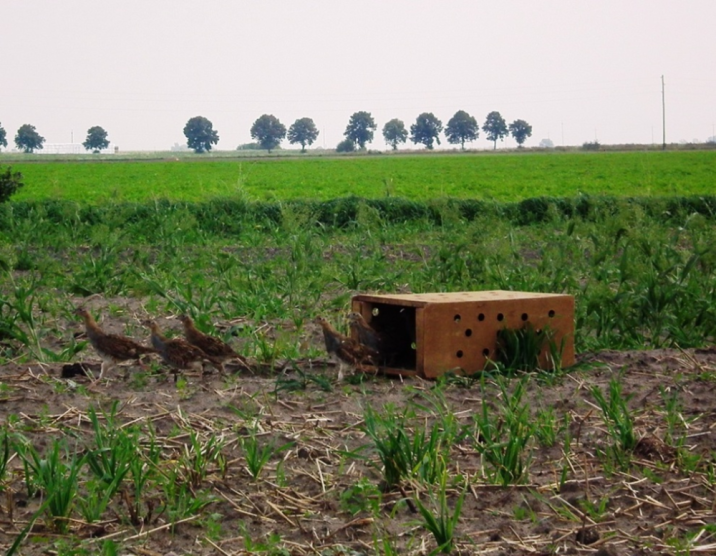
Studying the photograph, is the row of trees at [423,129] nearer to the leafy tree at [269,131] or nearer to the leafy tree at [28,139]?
the leafy tree at [269,131]

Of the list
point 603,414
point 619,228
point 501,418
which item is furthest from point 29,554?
point 619,228

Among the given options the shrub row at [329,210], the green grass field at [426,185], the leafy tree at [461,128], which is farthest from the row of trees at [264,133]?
the shrub row at [329,210]

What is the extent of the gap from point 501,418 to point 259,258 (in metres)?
8.42

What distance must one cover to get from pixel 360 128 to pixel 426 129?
10053mm

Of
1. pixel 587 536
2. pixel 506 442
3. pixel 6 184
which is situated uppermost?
pixel 6 184

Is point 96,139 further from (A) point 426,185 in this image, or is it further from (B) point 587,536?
(B) point 587,536

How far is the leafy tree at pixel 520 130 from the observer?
15338cm

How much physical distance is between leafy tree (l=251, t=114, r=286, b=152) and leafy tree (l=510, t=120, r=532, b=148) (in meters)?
39.2

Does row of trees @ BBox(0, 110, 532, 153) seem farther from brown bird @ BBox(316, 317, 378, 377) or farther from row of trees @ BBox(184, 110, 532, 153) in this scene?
brown bird @ BBox(316, 317, 378, 377)

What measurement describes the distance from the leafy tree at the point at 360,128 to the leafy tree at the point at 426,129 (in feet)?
22.1

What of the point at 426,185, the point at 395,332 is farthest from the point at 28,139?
the point at 395,332

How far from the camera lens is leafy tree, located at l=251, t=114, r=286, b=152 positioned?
135m

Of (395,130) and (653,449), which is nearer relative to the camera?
(653,449)

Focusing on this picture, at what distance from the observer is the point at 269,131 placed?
135 m
